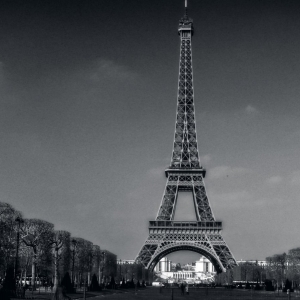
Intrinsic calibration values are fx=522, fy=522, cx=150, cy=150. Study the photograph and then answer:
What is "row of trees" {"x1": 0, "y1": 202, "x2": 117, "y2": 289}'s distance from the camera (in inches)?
2544

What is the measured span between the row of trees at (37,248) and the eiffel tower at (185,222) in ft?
60.4

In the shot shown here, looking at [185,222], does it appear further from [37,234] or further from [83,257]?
[37,234]

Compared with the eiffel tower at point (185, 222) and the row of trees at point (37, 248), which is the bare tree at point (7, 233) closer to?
the row of trees at point (37, 248)

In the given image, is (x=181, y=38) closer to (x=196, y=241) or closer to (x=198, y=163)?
(x=198, y=163)

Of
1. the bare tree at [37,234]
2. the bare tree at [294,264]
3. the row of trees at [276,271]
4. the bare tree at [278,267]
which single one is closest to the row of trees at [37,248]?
the bare tree at [37,234]

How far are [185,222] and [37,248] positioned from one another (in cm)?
4861

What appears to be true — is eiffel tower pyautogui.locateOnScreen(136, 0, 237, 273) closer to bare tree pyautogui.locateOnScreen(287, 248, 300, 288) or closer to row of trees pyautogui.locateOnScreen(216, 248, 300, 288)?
row of trees pyautogui.locateOnScreen(216, 248, 300, 288)

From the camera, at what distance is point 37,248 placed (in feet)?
250

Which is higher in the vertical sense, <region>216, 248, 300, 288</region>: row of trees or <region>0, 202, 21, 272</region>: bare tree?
<region>0, 202, 21, 272</region>: bare tree

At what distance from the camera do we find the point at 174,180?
119 metres

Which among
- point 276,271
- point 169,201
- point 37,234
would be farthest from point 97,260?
point 276,271

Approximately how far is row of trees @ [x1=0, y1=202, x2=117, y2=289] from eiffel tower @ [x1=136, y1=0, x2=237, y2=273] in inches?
725

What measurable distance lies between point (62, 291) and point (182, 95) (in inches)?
3661

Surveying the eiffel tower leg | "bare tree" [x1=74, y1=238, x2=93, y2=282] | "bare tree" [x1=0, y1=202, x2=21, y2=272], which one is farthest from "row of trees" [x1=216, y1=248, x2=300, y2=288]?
"bare tree" [x1=0, y1=202, x2=21, y2=272]
